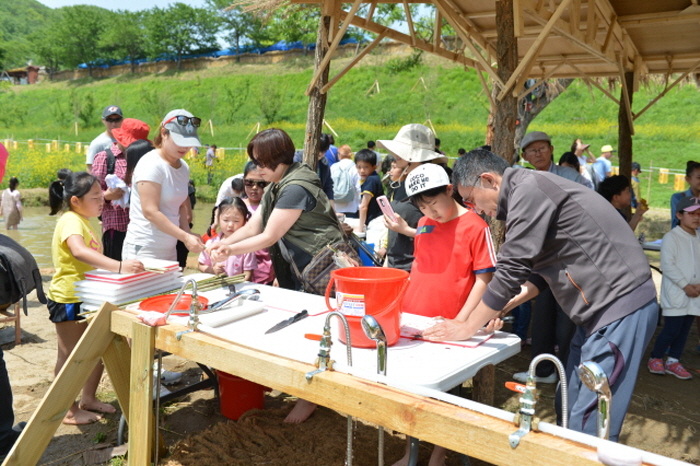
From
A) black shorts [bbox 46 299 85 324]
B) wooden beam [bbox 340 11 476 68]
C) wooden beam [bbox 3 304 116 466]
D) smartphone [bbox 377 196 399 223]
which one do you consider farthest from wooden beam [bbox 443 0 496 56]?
wooden beam [bbox 3 304 116 466]

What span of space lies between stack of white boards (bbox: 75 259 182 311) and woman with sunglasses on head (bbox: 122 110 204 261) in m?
0.40

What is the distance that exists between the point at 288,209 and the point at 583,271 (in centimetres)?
141

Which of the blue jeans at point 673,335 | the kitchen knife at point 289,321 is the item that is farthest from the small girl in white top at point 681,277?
the kitchen knife at point 289,321

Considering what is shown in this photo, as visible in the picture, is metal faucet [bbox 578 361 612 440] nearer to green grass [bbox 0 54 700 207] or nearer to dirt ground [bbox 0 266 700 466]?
dirt ground [bbox 0 266 700 466]

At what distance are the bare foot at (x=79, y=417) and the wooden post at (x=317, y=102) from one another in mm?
3073

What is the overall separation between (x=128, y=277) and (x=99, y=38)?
7997 centimetres

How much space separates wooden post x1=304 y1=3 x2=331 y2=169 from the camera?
18.2 feet

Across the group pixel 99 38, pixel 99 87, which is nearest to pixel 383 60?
pixel 99 87

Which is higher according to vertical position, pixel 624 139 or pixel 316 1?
pixel 316 1

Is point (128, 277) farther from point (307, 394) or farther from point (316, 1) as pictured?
point (316, 1)

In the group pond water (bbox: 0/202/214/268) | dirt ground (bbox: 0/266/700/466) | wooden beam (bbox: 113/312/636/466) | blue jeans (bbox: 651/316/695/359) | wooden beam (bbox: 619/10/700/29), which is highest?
wooden beam (bbox: 619/10/700/29)

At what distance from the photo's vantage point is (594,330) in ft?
6.74

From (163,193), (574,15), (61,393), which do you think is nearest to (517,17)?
(574,15)

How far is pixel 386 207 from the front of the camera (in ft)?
10.6
